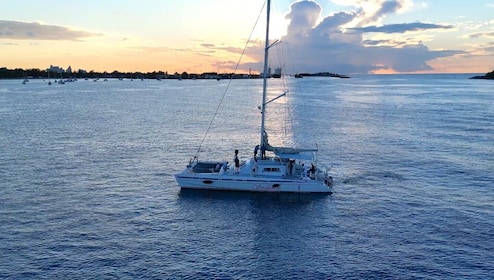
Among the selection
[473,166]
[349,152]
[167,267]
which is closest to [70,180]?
[167,267]

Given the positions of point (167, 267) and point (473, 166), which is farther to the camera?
point (473, 166)

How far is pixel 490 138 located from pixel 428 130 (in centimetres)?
1225

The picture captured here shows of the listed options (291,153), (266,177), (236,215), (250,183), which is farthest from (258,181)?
(236,215)

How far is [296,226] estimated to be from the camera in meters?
37.4

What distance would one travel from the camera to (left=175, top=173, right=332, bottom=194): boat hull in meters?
45.2

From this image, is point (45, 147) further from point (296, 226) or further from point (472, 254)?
point (472, 254)

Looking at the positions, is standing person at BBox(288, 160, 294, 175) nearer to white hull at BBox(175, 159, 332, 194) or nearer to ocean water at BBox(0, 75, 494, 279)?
white hull at BBox(175, 159, 332, 194)

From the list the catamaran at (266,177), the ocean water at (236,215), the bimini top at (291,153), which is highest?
the bimini top at (291,153)

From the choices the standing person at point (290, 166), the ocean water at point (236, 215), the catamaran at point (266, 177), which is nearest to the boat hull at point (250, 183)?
the catamaran at point (266, 177)

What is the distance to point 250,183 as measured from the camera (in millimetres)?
45344

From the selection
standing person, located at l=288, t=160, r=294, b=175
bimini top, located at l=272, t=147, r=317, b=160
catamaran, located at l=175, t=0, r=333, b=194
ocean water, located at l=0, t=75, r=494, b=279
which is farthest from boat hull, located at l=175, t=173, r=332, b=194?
bimini top, located at l=272, t=147, r=317, b=160

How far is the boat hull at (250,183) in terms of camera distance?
4519 cm

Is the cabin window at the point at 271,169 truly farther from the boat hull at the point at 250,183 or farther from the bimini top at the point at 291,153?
the bimini top at the point at 291,153

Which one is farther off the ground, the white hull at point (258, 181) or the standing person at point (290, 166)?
the standing person at point (290, 166)
